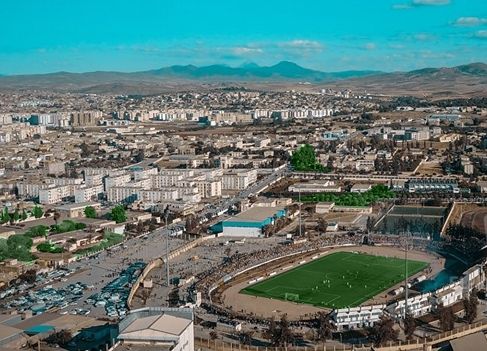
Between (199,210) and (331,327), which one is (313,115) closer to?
(199,210)

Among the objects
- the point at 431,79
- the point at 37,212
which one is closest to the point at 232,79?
the point at 431,79

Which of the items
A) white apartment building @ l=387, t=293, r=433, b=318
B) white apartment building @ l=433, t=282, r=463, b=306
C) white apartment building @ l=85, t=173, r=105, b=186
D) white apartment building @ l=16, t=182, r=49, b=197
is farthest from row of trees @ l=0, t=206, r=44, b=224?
white apartment building @ l=433, t=282, r=463, b=306

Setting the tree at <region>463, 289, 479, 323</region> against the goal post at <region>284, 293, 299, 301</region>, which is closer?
the tree at <region>463, 289, 479, 323</region>

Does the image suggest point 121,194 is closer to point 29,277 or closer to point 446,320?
point 29,277

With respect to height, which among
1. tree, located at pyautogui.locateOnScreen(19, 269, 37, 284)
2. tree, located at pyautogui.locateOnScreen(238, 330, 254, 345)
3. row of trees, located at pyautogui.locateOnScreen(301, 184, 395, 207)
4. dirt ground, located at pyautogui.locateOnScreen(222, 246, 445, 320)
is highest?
row of trees, located at pyautogui.locateOnScreen(301, 184, 395, 207)

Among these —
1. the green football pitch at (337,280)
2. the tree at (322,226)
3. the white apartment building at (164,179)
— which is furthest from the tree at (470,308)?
the white apartment building at (164,179)

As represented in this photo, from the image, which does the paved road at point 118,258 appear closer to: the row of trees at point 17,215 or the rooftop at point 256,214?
the rooftop at point 256,214

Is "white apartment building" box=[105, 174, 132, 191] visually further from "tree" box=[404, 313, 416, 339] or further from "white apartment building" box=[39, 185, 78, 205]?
"tree" box=[404, 313, 416, 339]
